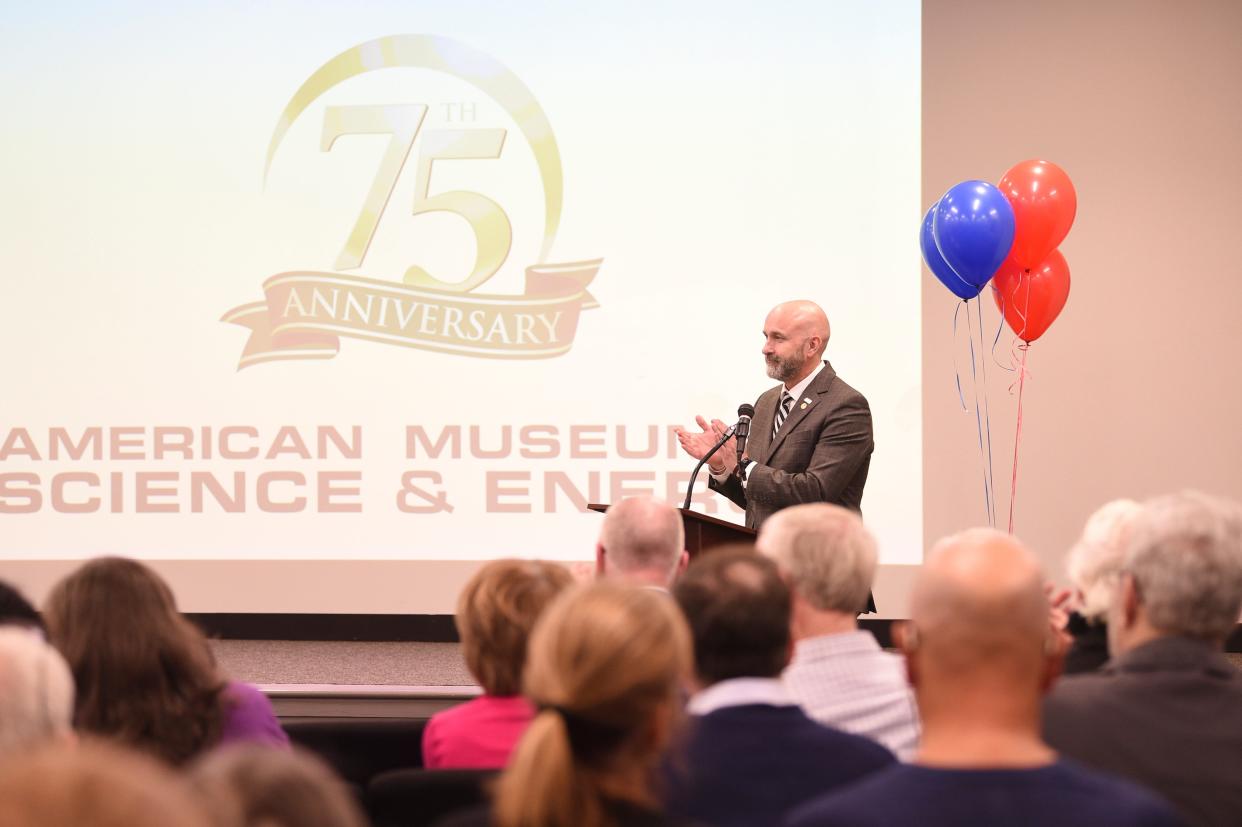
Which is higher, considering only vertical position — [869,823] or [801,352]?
[801,352]

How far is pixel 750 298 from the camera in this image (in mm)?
5777

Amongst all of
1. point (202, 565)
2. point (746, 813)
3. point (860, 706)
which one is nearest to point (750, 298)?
point (202, 565)

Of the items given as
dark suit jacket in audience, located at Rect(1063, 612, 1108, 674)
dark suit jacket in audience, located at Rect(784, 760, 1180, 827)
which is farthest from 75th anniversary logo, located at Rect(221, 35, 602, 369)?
dark suit jacket in audience, located at Rect(784, 760, 1180, 827)

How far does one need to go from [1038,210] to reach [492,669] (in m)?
3.28

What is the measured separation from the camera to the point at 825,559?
2.19 meters

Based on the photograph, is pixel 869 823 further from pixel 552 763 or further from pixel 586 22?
pixel 586 22

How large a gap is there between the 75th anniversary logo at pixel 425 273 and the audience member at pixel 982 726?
4.46 metres

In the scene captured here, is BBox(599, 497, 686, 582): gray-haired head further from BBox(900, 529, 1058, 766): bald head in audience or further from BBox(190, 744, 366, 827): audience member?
BBox(190, 744, 366, 827): audience member

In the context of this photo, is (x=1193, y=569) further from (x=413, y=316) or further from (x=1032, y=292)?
(x=413, y=316)

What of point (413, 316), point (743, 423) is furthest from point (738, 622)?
point (413, 316)

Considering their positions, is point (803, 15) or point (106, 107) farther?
point (106, 107)

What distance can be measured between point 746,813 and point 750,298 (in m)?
4.26

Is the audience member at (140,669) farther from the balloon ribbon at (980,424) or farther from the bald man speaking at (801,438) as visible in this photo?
the balloon ribbon at (980,424)

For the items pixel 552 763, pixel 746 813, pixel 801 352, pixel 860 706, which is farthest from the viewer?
pixel 801 352
